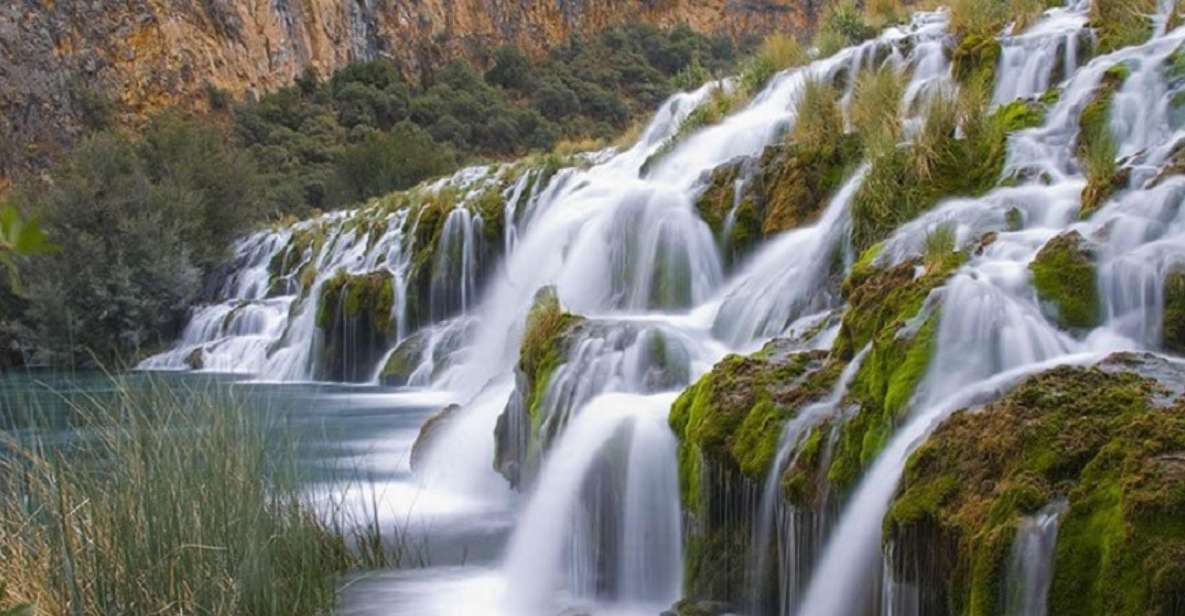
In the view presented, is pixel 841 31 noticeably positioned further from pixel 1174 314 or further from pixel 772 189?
pixel 1174 314

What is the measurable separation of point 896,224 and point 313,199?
106 feet

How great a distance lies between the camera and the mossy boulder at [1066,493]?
9.37ft

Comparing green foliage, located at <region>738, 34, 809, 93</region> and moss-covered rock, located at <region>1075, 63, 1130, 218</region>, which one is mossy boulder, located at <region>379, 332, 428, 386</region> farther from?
moss-covered rock, located at <region>1075, 63, 1130, 218</region>

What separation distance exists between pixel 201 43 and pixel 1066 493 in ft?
141

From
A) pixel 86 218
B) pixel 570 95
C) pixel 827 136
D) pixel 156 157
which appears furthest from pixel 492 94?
pixel 827 136

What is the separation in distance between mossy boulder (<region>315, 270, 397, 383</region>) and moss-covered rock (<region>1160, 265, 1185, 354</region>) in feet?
41.1

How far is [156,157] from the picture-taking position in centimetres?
2753

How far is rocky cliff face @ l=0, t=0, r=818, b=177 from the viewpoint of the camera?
37.2 metres

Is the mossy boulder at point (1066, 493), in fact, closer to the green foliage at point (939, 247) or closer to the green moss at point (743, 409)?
the green moss at point (743, 409)

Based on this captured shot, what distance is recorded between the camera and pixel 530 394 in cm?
729

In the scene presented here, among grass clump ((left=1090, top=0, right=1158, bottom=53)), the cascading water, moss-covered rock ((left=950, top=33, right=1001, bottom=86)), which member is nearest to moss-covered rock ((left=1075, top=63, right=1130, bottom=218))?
the cascading water

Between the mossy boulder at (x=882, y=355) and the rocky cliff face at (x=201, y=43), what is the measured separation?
122 ft

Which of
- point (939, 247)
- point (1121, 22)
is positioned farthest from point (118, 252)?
point (939, 247)

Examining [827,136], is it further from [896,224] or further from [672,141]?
[672,141]
